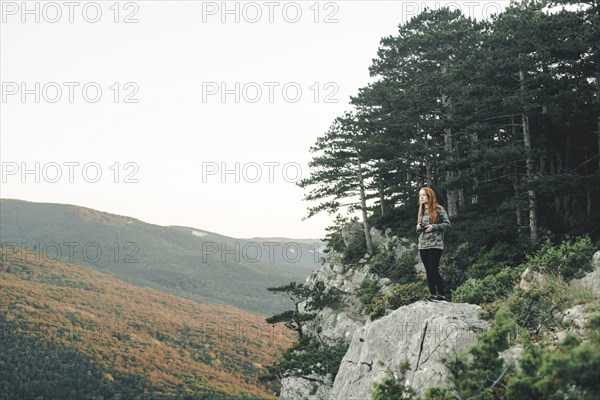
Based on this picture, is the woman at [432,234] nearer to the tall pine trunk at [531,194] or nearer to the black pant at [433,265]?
the black pant at [433,265]

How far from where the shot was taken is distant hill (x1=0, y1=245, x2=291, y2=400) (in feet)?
170

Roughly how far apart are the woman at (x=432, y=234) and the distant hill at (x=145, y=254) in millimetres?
114043

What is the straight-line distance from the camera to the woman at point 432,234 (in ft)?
26.6

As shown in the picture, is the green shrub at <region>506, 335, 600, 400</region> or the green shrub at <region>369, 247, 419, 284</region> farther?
the green shrub at <region>369, 247, 419, 284</region>

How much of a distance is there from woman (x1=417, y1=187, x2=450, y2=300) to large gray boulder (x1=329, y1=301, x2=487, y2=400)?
0.45 metres

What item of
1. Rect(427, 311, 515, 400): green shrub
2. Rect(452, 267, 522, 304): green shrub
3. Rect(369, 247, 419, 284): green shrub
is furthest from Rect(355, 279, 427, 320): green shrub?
Rect(427, 311, 515, 400): green shrub

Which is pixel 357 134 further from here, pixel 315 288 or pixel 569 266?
pixel 569 266

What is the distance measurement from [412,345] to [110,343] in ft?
213

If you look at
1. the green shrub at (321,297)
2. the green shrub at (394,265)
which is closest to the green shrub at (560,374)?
the green shrub at (394,265)

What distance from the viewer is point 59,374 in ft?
170

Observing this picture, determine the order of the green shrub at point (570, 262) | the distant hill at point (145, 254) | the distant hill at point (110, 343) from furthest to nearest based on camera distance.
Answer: the distant hill at point (145, 254)
the distant hill at point (110, 343)
the green shrub at point (570, 262)

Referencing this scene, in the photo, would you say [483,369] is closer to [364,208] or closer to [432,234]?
[432,234]

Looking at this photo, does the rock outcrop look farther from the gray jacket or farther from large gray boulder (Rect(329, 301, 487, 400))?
the gray jacket

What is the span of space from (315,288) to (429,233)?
61.8 feet
